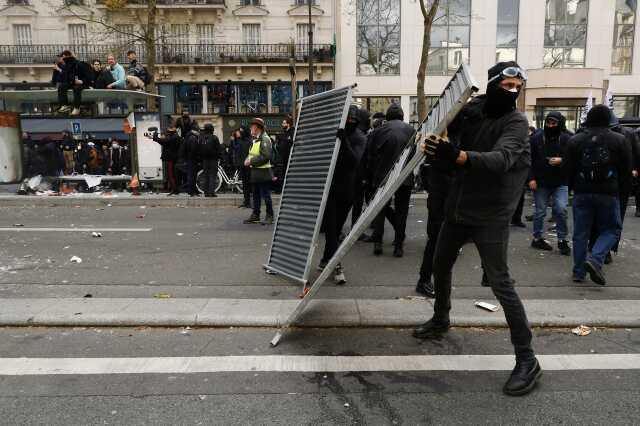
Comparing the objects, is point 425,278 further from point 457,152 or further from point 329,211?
point 457,152

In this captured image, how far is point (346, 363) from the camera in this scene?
3.59m

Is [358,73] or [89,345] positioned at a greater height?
[358,73]

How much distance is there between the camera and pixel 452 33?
29.0 m

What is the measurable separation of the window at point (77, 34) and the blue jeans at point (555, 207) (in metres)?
31.4

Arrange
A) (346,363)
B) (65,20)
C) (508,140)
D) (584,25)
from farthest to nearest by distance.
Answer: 1. (65,20)
2. (584,25)
3. (346,363)
4. (508,140)

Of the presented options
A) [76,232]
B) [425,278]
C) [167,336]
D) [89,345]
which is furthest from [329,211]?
[76,232]

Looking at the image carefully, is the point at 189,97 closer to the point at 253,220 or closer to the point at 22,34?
the point at 22,34

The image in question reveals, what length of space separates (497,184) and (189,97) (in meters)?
30.0

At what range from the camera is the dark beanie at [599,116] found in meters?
5.41

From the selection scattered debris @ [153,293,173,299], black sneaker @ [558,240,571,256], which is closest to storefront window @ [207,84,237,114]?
black sneaker @ [558,240,571,256]

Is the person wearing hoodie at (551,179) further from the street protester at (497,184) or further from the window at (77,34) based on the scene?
the window at (77,34)

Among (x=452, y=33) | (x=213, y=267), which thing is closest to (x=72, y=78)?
(x=213, y=267)

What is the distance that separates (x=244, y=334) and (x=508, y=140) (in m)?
2.50

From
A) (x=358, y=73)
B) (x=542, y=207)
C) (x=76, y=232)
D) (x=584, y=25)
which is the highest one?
(x=584, y=25)
